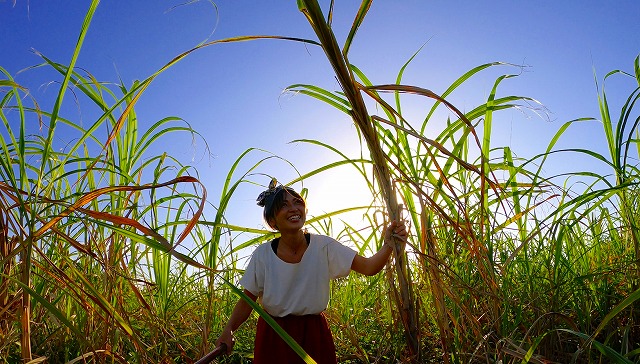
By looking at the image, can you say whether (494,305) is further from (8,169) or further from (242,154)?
(8,169)

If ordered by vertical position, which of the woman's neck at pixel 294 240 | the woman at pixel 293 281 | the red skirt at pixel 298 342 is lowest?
the red skirt at pixel 298 342

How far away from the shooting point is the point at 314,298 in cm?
200

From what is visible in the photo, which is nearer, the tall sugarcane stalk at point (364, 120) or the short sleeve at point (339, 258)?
the tall sugarcane stalk at point (364, 120)

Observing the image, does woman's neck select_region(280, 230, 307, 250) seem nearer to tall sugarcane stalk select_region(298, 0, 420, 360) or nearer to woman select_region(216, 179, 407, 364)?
woman select_region(216, 179, 407, 364)

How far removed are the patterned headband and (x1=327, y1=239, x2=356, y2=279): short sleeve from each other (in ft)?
0.97

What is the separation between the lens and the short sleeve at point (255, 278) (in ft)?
6.78

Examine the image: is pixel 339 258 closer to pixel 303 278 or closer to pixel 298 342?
pixel 303 278

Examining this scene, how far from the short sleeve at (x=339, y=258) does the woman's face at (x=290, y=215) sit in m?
0.15

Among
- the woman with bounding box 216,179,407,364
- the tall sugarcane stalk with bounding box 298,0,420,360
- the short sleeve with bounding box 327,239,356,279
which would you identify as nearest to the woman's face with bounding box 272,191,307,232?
the woman with bounding box 216,179,407,364

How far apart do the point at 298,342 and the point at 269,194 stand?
0.60 metres

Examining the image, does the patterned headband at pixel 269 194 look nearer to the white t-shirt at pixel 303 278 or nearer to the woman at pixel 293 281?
the woman at pixel 293 281

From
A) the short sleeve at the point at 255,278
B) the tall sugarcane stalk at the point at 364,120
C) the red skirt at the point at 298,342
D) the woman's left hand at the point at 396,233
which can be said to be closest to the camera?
the tall sugarcane stalk at the point at 364,120

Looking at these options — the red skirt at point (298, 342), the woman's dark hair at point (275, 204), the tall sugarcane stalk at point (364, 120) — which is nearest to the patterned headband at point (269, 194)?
the woman's dark hair at point (275, 204)

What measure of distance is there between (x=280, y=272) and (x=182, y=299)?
0.89 m
